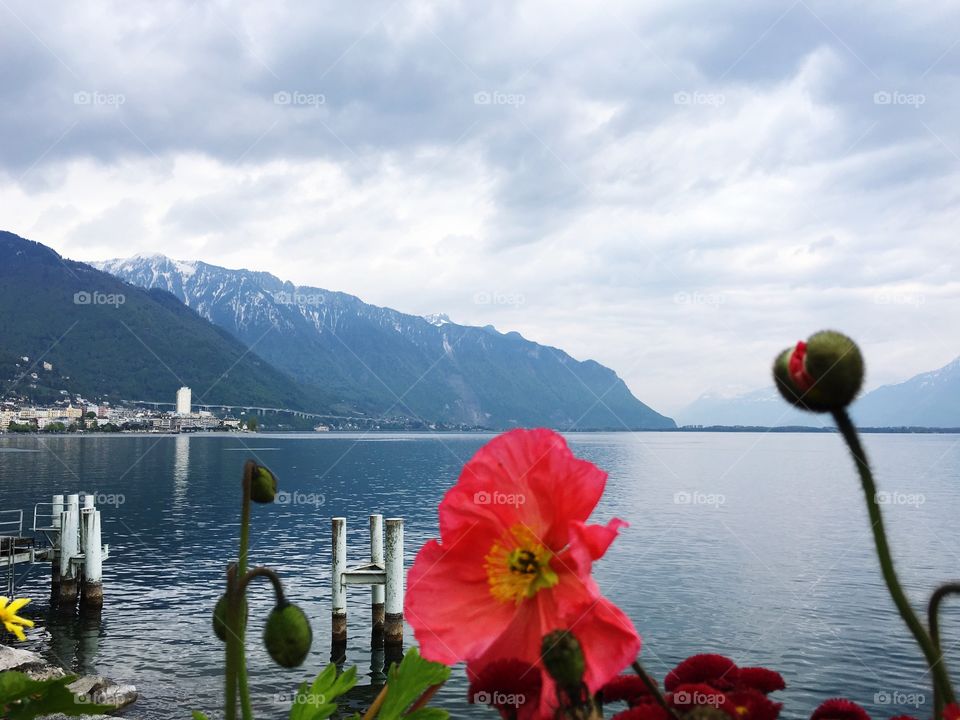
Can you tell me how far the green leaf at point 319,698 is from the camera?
62.4 inches

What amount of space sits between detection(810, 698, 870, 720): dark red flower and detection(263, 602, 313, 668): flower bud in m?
0.71

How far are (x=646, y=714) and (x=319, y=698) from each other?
3.97 feet

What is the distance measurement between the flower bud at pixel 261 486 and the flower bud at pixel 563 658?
0.66 m

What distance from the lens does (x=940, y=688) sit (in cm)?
83

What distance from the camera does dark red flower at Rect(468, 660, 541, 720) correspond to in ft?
2.53

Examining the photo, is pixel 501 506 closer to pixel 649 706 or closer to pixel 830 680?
pixel 649 706

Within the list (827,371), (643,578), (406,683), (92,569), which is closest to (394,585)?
(92,569)

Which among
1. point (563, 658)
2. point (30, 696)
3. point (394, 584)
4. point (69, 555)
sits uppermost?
point (563, 658)

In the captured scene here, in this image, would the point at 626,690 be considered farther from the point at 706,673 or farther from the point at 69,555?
the point at 69,555

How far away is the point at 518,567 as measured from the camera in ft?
2.90

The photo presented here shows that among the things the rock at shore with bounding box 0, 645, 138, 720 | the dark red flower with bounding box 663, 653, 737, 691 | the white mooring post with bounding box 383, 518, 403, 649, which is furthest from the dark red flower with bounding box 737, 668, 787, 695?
the white mooring post with bounding box 383, 518, 403, 649

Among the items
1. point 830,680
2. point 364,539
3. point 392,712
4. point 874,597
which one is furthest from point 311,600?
point 392,712

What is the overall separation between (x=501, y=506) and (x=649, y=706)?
263 mm

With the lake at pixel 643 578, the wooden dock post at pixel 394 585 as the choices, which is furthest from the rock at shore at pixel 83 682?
the wooden dock post at pixel 394 585
